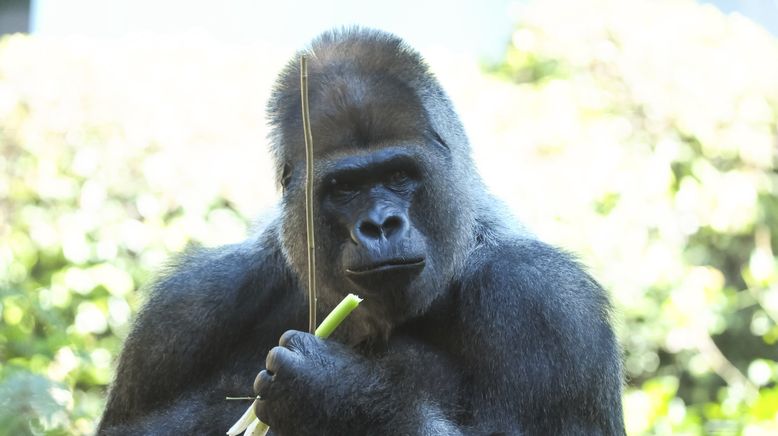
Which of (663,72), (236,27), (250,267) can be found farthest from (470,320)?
(236,27)

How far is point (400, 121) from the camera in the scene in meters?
3.65

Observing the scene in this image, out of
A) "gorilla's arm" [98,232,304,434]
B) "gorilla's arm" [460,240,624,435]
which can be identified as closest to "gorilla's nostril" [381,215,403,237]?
"gorilla's arm" [460,240,624,435]

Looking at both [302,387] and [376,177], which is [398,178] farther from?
[302,387]

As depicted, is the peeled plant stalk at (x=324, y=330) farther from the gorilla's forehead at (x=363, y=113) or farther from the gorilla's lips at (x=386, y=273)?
the gorilla's forehead at (x=363, y=113)

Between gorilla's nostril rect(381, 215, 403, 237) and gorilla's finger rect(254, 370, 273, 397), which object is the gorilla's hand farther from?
gorilla's nostril rect(381, 215, 403, 237)

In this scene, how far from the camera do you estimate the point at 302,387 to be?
10.3 feet

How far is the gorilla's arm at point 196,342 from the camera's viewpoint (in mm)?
3980

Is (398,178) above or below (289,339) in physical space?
above

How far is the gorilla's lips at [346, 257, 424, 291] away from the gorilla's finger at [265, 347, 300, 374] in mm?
351

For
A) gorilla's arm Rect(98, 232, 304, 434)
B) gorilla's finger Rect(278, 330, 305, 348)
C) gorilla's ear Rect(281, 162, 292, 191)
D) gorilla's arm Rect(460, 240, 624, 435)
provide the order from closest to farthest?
1. gorilla's finger Rect(278, 330, 305, 348)
2. gorilla's arm Rect(460, 240, 624, 435)
3. gorilla's ear Rect(281, 162, 292, 191)
4. gorilla's arm Rect(98, 232, 304, 434)

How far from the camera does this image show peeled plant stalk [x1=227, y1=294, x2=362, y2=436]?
10.1 ft

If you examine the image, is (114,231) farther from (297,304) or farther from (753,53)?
(753,53)

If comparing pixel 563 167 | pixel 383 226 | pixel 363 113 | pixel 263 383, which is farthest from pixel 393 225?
pixel 563 167

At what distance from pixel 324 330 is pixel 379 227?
1.21 ft
